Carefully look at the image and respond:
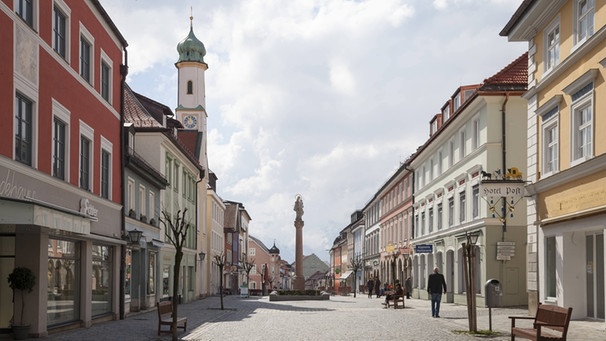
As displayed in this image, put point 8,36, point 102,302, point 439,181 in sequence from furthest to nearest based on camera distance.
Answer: point 439,181
point 102,302
point 8,36

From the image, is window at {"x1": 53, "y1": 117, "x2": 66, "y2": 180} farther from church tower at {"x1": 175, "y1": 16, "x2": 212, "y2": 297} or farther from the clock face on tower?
the clock face on tower

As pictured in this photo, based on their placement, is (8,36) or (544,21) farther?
(544,21)

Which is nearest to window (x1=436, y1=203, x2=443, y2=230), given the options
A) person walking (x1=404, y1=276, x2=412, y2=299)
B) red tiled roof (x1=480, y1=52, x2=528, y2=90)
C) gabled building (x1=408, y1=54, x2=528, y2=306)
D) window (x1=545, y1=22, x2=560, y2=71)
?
gabled building (x1=408, y1=54, x2=528, y2=306)

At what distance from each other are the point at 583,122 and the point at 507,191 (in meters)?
3.07

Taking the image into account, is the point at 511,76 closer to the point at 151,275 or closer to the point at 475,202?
the point at 475,202

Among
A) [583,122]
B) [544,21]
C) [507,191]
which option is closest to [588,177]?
[583,122]

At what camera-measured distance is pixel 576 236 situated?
21203mm

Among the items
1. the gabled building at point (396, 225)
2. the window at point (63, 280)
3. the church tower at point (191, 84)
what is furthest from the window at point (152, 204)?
the church tower at point (191, 84)

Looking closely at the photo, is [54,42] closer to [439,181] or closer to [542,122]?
[542,122]

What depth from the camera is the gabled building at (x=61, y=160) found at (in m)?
16.6


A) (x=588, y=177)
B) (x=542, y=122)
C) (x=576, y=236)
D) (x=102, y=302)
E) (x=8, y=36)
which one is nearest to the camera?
(x=8, y=36)

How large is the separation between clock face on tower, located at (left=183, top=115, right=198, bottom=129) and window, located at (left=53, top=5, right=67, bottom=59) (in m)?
47.3

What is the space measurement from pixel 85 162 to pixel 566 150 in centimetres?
1316

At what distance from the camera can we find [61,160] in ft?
67.2
